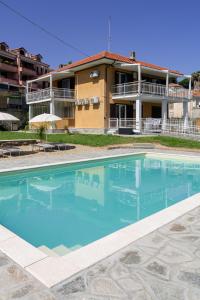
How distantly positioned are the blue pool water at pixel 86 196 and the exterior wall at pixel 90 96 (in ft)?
39.7

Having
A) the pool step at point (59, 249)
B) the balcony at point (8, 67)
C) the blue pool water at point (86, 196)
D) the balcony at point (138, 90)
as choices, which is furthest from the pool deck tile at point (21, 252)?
the balcony at point (8, 67)

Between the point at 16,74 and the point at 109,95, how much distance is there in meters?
31.9

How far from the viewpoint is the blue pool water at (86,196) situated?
18.0ft

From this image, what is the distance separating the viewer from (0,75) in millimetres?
47062

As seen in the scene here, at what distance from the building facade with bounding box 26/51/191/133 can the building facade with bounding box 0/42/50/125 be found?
12582 mm

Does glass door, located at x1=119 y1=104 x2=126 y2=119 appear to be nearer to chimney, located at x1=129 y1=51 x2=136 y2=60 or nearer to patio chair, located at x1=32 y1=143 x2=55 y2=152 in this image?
chimney, located at x1=129 y1=51 x2=136 y2=60

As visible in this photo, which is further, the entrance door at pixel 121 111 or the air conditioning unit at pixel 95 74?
the entrance door at pixel 121 111

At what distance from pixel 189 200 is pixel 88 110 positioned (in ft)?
68.6

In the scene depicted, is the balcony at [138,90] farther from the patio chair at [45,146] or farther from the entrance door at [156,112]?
the patio chair at [45,146]

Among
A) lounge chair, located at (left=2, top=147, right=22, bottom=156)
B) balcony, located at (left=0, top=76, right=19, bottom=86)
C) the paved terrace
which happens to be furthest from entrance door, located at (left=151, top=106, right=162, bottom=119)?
balcony, located at (left=0, top=76, right=19, bottom=86)

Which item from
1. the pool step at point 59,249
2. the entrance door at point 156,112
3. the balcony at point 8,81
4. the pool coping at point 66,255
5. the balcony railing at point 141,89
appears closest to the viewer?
the pool coping at point 66,255

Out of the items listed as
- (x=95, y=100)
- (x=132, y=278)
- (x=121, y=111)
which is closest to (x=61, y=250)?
(x=132, y=278)

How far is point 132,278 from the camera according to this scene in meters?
2.90

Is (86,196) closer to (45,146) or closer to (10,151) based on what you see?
(10,151)
